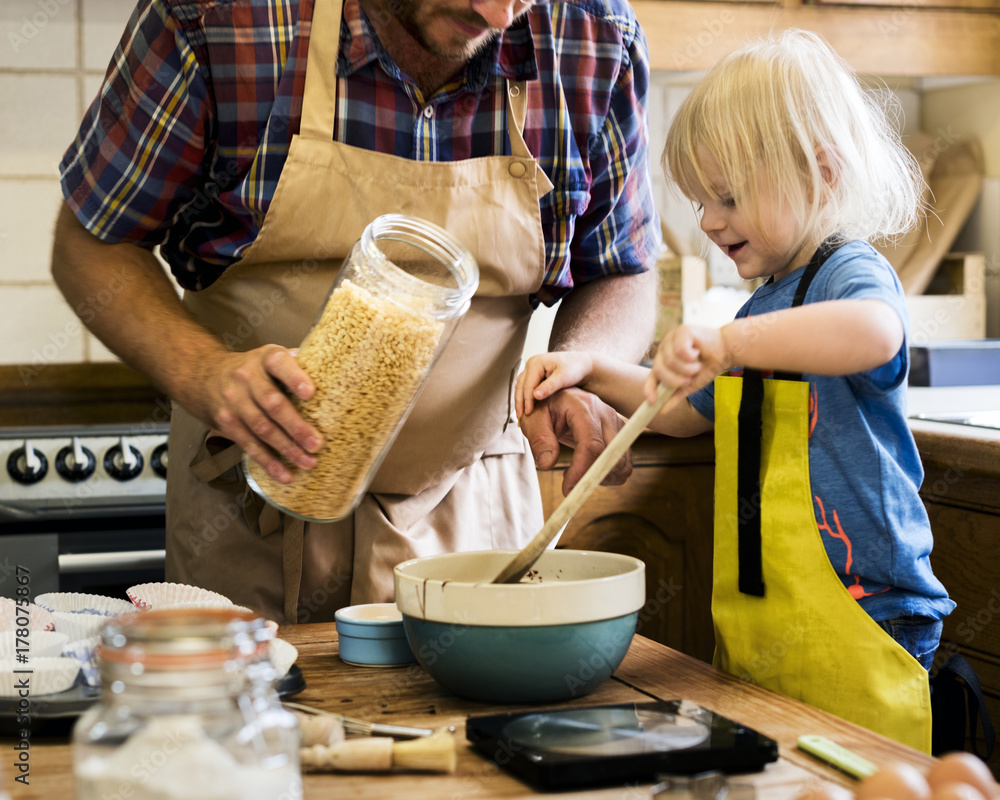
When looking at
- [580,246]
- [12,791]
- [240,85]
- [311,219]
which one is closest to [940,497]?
[580,246]

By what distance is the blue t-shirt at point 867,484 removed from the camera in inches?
36.8

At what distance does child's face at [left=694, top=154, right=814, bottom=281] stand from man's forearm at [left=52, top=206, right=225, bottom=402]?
515 mm

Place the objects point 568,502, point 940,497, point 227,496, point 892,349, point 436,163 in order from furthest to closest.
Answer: point 940,497
point 227,496
point 436,163
point 892,349
point 568,502

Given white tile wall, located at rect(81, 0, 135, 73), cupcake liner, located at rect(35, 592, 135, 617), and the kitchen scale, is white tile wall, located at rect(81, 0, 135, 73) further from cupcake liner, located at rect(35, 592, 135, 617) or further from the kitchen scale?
the kitchen scale

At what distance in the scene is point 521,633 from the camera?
2.29ft

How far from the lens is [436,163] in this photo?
1.07m

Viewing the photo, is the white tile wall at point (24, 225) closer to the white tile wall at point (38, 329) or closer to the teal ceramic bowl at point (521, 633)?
the white tile wall at point (38, 329)

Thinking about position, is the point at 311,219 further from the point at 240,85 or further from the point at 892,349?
the point at 892,349

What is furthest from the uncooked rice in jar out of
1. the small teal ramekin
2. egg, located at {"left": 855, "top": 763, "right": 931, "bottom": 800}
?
egg, located at {"left": 855, "top": 763, "right": 931, "bottom": 800}

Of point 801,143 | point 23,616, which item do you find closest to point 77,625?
point 23,616

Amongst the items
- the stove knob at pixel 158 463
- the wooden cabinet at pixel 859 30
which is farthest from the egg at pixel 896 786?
the wooden cabinet at pixel 859 30

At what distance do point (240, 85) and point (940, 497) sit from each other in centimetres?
115

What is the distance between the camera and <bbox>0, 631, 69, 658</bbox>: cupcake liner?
0.71 meters

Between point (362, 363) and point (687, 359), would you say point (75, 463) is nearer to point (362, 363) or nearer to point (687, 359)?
point (362, 363)
